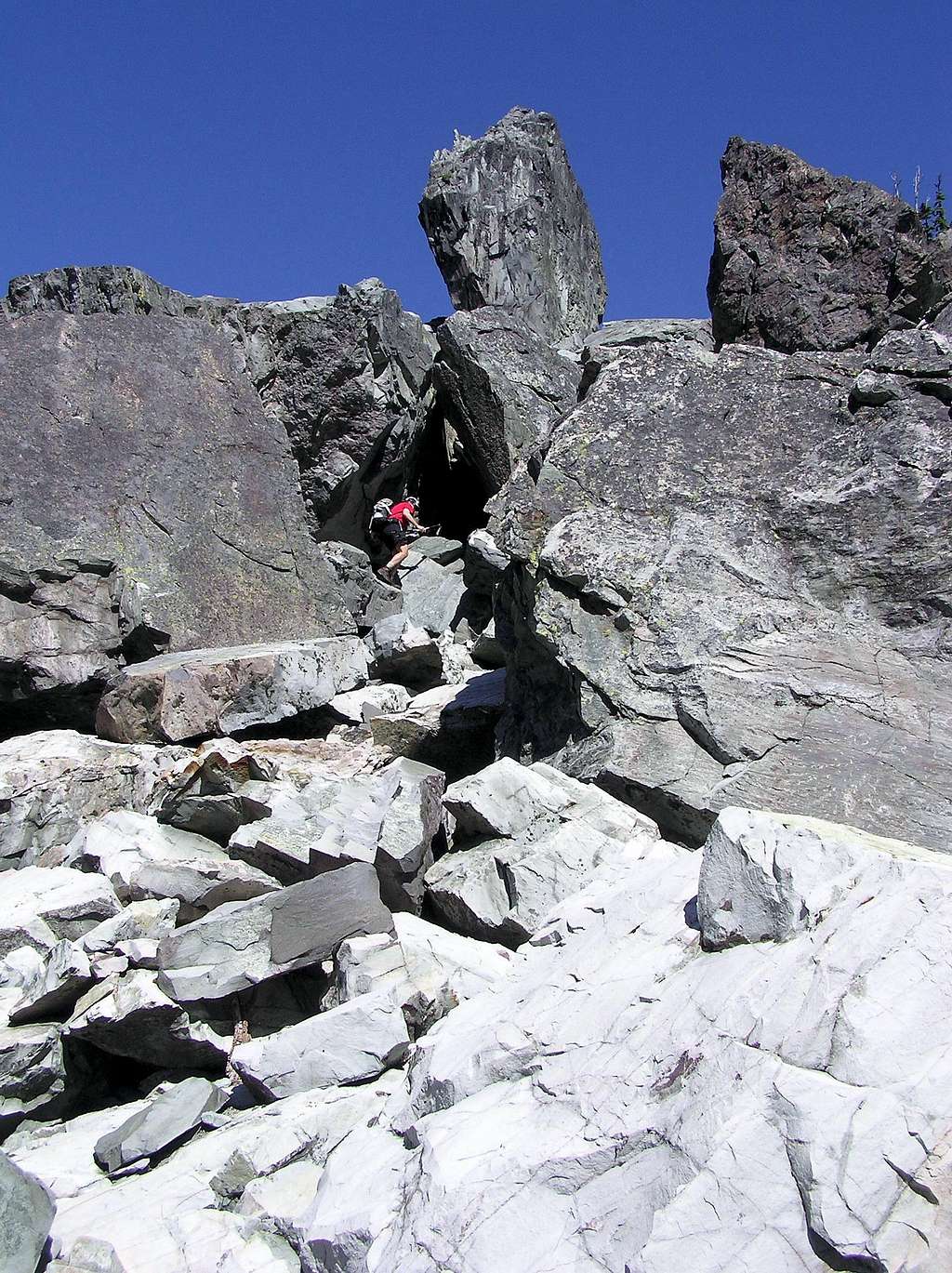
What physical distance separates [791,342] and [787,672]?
3.57 metres

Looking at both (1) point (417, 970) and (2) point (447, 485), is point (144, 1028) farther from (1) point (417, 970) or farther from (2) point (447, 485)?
(2) point (447, 485)

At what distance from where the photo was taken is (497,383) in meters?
8.60

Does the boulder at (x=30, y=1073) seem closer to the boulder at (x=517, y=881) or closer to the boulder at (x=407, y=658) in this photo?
the boulder at (x=517, y=881)

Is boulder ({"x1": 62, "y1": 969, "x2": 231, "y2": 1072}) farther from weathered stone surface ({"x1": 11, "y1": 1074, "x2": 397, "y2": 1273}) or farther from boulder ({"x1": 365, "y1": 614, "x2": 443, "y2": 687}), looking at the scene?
boulder ({"x1": 365, "y1": 614, "x2": 443, "y2": 687})

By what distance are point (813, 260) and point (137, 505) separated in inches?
186

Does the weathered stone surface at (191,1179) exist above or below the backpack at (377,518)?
below

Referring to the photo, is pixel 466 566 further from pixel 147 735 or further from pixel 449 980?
pixel 449 980

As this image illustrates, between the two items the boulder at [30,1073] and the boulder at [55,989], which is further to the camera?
the boulder at [55,989]

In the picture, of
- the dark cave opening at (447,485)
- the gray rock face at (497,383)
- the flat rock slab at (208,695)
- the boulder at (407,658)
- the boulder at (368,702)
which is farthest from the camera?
the dark cave opening at (447,485)

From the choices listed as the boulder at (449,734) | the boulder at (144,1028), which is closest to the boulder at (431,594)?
the boulder at (449,734)

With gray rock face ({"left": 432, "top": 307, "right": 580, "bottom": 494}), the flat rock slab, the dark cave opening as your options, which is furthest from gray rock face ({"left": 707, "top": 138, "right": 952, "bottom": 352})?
the flat rock slab

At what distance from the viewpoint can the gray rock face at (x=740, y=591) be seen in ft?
12.8

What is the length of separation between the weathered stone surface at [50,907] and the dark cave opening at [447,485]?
602cm

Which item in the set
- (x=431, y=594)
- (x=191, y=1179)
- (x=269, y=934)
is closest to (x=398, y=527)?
(x=431, y=594)
